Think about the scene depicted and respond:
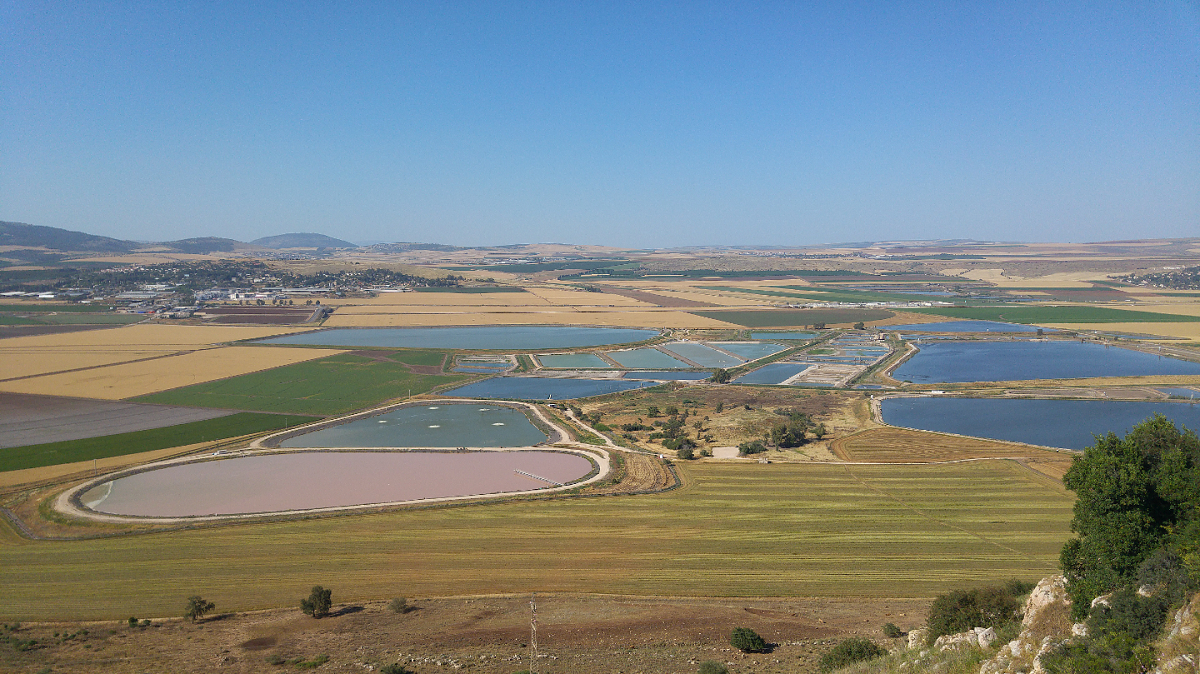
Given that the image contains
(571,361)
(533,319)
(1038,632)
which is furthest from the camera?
(533,319)

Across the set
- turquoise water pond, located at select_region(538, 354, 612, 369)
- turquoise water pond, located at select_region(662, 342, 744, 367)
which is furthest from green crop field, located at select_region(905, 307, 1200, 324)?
turquoise water pond, located at select_region(538, 354, 612, 369)

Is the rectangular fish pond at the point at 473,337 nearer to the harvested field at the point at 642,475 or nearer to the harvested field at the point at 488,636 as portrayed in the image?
the harvested field at the point at 642,475

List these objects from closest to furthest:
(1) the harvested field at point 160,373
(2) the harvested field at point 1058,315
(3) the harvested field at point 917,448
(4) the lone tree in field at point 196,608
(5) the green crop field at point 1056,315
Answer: (4) the lone tree in field at point 196,608 → (3) the harvested field at point 917,448 → (1) the harvested field at point 160,373 → (2) the harvested field at point 1058,315 → (5) the green crop field at point 1056,315

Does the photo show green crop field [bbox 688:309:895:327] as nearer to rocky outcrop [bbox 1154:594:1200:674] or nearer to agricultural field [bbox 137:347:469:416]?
agricultural field [bbox 137:347:469:416]

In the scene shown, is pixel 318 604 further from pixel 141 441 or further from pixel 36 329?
pixel 36 329

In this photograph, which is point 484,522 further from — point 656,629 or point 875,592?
point 875,592

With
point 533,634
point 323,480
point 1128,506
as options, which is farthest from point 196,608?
point 1128,506

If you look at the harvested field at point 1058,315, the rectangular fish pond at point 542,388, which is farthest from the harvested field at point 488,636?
the harvested field at point 1058,315
